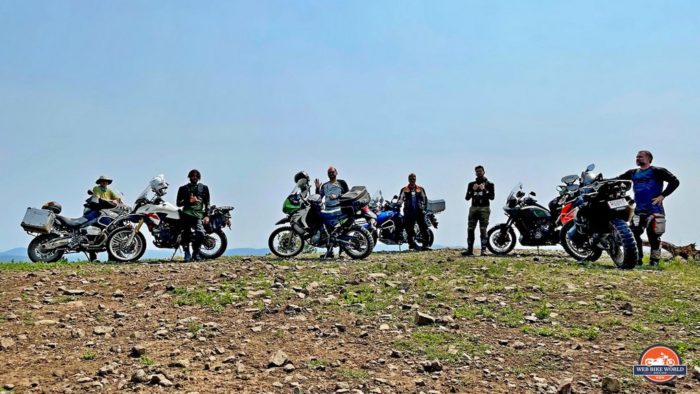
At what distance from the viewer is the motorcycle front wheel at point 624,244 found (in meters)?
10.9

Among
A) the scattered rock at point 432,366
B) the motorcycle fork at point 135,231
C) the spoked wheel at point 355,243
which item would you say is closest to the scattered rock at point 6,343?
the scattered rock at point 432,366

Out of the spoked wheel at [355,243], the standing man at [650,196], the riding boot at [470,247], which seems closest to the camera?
the standing man at [650,196]

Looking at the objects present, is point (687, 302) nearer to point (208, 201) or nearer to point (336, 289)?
point (336, 289)

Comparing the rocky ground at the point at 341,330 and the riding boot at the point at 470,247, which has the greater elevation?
the riding boot at the point at 470,247

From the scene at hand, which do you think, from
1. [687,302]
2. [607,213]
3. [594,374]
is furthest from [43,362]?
[607,213]

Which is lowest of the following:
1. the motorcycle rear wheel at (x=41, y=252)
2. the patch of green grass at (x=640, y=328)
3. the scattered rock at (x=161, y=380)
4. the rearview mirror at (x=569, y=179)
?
the scattered rock at (x=161, y=380)

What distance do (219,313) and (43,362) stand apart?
2232 millimetres

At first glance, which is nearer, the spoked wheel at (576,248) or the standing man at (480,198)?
the spoked wheel at (576,248)

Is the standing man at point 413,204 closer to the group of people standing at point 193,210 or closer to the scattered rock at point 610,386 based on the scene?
the group of people standing at point 193,210

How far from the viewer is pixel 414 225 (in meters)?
17.1

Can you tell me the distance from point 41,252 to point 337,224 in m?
7.12

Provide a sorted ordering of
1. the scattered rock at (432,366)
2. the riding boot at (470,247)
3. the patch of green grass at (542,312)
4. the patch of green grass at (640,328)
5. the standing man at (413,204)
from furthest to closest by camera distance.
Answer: the standing man at (413,204), the riding boot at (470,247), the patch of green grass at (542,312), the patch of green grass at (640,328), the scattered rock at (432,366)

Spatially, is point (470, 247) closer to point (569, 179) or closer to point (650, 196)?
point (569, 179)

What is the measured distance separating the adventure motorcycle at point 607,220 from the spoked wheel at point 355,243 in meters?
4.90
